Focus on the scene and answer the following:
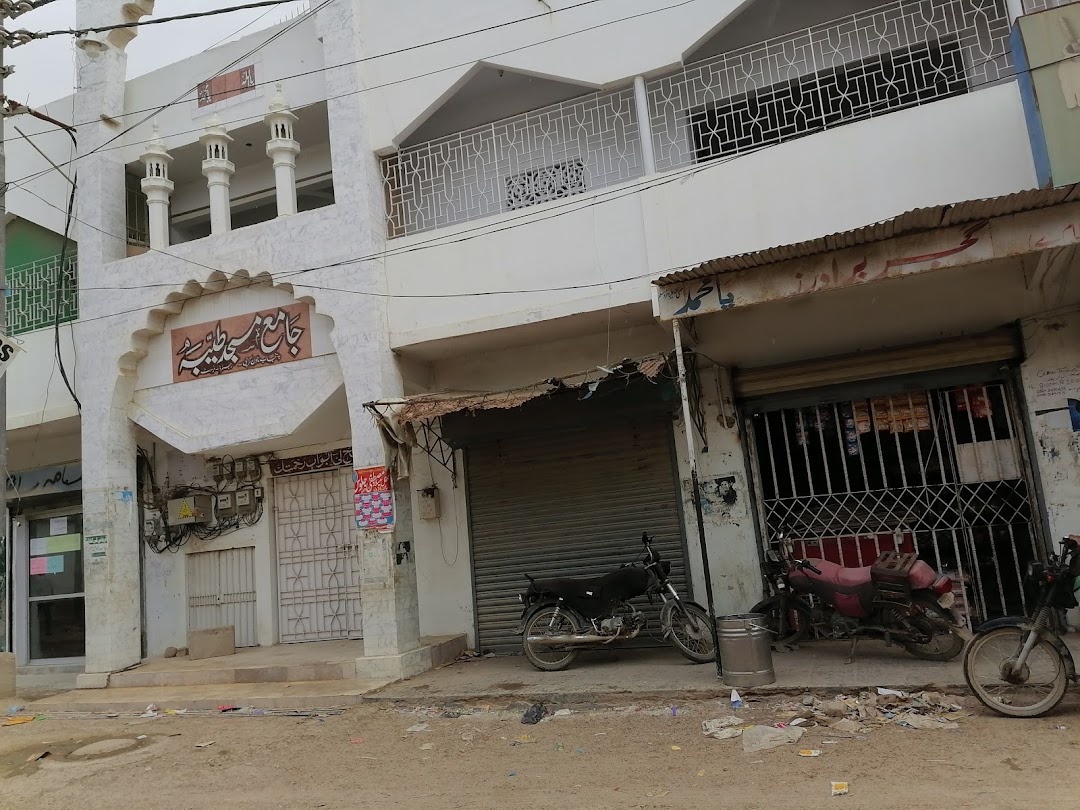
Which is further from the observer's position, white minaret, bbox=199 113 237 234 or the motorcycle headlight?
white minaret, bbox=199 113 237 234

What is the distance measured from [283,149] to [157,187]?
204cm

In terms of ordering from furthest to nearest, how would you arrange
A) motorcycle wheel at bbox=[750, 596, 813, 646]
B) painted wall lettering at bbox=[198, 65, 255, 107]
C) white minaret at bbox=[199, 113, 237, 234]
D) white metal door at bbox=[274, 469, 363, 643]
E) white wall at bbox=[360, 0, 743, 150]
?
1. white metal door at bbox=[274, 469, 363, 643]
2. painted wall lettering at bbox=[198, 65, 255, 107]
3. white minaret at bbox=[199, 113, 237, 234]
4. white wall at bbox=[360, 0, 743, 150]
5. motorcycle wheel at bbox=[750, 596, 813, 646]

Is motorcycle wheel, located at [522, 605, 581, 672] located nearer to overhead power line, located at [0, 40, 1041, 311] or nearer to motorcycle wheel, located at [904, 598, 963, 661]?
motorcycle wheel, located at [904, 598, 963, 661]

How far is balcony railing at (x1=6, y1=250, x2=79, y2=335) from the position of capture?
11391 millimetres

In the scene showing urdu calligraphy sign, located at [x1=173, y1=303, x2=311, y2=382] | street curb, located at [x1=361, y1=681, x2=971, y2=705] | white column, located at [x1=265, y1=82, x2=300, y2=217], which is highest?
white column, located at [x1=265, y1=82, x2=300, y2=217]

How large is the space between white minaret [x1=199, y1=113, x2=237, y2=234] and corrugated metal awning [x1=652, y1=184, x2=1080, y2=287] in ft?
20.3

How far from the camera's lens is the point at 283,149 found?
972 centimetres

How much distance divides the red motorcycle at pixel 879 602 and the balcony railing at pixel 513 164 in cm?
486

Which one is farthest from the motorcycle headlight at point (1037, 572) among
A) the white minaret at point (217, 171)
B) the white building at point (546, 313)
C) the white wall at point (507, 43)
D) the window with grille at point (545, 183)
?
the white minaret at point (217, 171)

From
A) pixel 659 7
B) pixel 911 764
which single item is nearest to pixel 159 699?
pixel 911 764

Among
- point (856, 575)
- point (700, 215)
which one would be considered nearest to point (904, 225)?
point (700, 215)

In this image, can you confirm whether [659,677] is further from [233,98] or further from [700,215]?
[233,98]

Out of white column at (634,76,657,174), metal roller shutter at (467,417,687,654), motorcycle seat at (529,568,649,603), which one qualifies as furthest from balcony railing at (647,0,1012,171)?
motorcycle seat at (529,568,649,603)

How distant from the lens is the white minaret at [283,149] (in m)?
9.70
